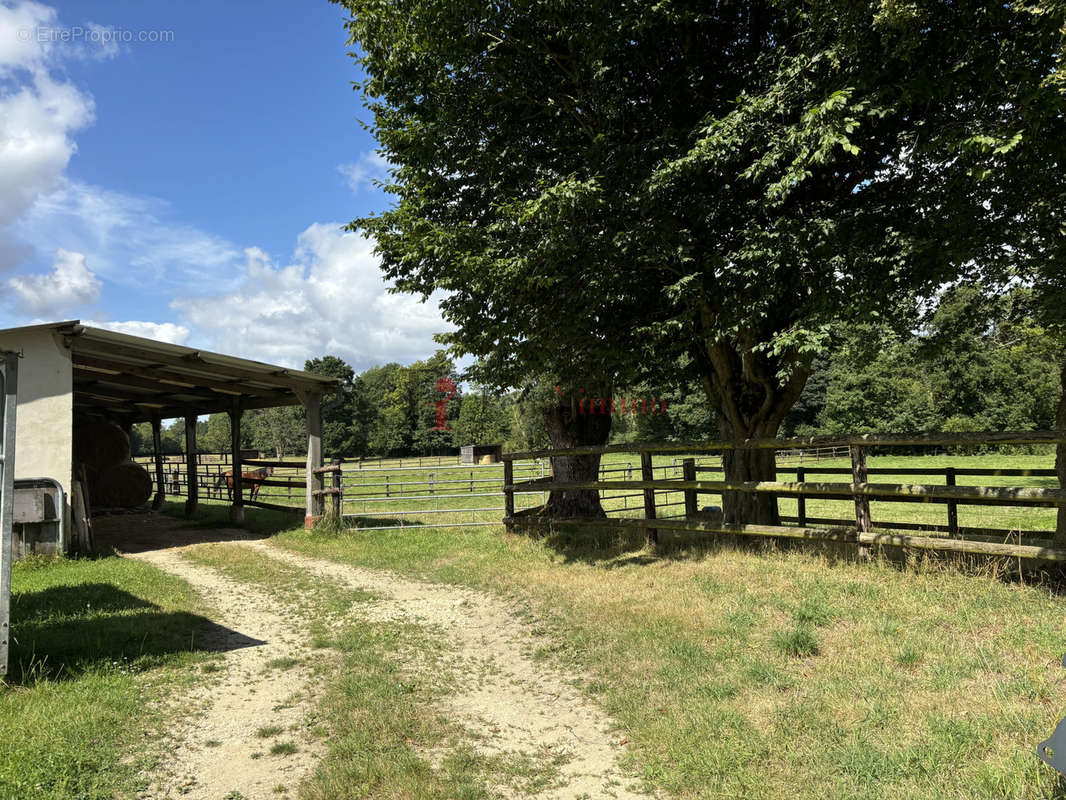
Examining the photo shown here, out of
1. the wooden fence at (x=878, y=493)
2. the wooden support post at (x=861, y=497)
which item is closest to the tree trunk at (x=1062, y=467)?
the wooden fence at (x=878, y=493)

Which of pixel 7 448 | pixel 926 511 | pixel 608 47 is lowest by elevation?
pixel 926 511

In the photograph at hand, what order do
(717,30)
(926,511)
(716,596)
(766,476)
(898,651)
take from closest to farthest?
(898,651) → (716,596) → (717,30) → (766,476) → (926,511)

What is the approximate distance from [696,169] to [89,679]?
7325 mm

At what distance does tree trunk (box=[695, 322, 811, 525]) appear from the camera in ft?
30.6

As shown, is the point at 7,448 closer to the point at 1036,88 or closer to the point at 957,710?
the point at 957,710

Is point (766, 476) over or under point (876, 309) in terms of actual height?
under

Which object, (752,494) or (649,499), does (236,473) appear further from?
(752,494)

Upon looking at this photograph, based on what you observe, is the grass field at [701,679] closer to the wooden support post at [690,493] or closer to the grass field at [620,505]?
the wooden support post at [690,493]

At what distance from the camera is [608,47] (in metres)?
7.40

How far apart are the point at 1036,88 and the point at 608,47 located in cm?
427

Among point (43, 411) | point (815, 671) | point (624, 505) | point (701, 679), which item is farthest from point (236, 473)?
point (815, 671)

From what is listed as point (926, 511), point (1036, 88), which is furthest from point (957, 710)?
point (926, 511)

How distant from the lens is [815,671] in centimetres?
453

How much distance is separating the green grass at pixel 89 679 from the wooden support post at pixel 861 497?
679cm
